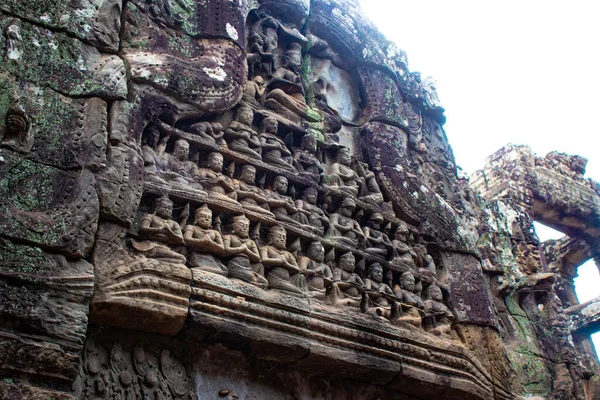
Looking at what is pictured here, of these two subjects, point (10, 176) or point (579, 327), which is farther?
point (579, 327)

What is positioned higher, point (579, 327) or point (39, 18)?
point (579, 327)

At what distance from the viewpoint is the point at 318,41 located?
689 centimetres

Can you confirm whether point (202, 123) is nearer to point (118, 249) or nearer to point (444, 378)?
point (118, 249)

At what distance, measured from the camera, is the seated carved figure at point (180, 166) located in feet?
15.3

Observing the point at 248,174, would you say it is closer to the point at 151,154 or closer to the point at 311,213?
the point at 311,213

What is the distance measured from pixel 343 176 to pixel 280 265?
1.49 m

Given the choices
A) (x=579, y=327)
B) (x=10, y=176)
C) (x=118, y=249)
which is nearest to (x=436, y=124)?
(x=118, y=249)

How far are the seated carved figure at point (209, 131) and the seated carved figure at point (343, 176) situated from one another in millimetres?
1136

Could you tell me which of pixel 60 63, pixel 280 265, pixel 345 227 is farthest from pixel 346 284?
pixel 60 63

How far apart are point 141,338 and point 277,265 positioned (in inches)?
46.5

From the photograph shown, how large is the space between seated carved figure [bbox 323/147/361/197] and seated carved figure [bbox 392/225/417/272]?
58 cm

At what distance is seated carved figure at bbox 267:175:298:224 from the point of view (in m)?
5.17

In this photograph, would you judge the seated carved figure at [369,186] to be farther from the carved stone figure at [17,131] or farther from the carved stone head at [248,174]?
the carved stone figure at [17,131]

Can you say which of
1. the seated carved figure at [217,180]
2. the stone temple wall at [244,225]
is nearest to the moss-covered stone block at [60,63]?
A: the stone temple wall at [244,225]
